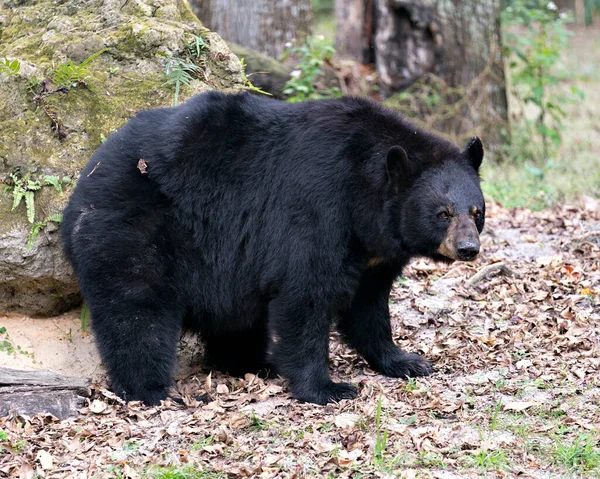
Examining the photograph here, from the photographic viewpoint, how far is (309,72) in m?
9.99

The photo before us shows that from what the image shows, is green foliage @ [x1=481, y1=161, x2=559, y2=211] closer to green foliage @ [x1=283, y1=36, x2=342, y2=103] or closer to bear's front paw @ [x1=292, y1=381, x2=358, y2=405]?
green foliage @ [x1=283, y1=36, x2=342, y2=103]

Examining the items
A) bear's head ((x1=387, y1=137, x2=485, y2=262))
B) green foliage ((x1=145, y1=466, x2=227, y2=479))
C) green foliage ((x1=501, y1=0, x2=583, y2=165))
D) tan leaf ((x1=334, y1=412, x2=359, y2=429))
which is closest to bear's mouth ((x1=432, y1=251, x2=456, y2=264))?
bear's head ((x1=387, y1=137, x2=485, y2=262))

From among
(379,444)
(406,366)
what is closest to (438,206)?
(406,366)

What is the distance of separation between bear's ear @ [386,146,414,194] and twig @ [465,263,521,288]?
2299 mm

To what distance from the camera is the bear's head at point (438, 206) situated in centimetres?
524

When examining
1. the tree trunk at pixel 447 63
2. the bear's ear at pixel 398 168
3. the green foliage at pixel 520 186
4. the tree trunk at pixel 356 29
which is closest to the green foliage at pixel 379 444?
the bear's ear at pixel 398 168

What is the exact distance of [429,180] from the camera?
5355mm

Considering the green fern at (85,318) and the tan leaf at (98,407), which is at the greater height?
the tan leaf at (98,407)

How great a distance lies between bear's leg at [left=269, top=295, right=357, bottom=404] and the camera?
540 cm

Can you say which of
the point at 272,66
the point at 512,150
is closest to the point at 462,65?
the point at 512,150

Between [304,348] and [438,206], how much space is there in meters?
1.31

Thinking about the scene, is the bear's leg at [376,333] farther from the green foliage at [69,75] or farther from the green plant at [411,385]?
the green foliage at [69,75]

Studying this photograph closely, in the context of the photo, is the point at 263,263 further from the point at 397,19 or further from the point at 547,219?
the point at 397,19

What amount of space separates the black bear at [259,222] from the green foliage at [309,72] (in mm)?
3818
